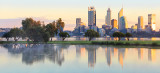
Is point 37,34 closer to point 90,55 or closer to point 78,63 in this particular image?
point 90,55

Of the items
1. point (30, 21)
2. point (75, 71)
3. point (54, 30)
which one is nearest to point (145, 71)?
point (75, 71)

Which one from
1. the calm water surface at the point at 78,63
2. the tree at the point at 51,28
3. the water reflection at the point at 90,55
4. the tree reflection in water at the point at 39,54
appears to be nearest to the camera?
the calm water surface at the point at 78,63

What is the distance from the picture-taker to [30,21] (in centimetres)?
9162

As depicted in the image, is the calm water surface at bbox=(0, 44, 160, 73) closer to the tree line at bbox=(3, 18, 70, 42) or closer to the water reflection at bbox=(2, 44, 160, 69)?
the water reflection at bbox=(2, 44, 160, 69)

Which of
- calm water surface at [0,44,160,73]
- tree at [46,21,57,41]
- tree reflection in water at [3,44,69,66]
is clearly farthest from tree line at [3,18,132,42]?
calm water surface at [0,44,160,73]

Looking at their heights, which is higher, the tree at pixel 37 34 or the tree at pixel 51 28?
the tree at pixel 51 28

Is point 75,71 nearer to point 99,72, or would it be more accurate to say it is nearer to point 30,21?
point 99,72

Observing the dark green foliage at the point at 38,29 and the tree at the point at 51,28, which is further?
the tree at the point at 51,28

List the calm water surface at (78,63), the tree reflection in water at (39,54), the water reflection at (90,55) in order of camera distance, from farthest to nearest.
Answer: the tree reflection in water at (39,54)
the water reflection at (90,55)
the calm water surface at (78,63)

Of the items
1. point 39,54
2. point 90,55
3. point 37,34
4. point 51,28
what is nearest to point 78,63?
point 90,55

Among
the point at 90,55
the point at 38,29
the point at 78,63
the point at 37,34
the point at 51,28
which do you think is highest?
the point at 51,28

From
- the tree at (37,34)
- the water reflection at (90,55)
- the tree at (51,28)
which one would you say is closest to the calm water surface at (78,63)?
the water reflection at (90,55)

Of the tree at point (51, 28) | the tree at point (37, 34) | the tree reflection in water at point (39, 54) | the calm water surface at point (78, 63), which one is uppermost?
the tree at point (51, 28)

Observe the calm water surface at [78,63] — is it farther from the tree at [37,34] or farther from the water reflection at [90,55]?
the tree at [37,34]
